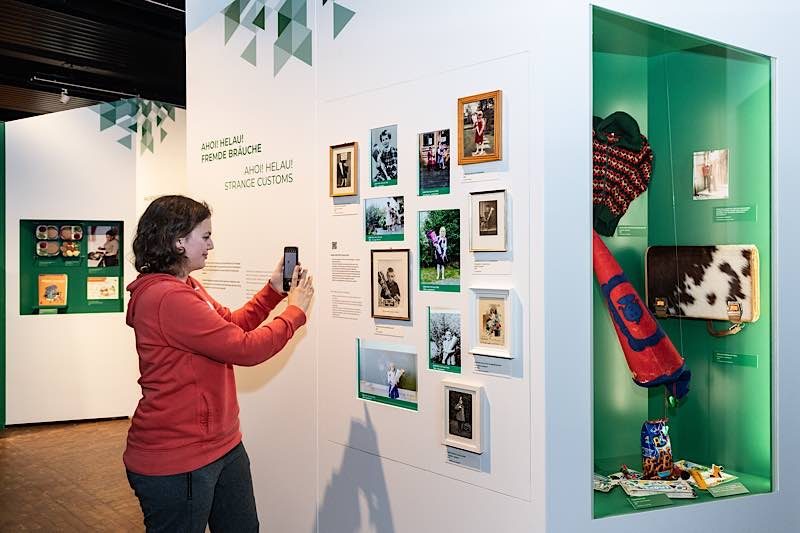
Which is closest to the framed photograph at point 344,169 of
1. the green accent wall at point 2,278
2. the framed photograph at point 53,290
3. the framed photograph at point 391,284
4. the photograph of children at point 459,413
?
the framed photograph at point 391,284

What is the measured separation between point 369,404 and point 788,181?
6.40 feet

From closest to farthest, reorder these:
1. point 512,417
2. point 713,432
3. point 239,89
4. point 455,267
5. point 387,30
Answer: point 512,417, point 455,267, point 387,30, point 713,432, point 239,89

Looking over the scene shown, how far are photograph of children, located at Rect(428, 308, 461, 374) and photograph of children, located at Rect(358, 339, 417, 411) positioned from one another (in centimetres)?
11

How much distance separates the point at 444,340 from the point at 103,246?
606cm

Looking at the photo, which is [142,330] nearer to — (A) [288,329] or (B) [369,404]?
(A) [288,329]

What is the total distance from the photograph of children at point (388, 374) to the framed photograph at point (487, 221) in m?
0.54

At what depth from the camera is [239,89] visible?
3641 mm

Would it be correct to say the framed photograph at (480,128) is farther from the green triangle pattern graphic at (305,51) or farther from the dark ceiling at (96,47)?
the dark ceiling at (96,47)

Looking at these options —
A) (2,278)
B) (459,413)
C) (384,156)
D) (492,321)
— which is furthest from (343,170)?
(2,278)

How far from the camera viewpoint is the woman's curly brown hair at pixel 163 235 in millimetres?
2514

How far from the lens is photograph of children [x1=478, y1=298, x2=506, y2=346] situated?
2328mm

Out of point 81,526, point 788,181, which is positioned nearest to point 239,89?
point 788,181

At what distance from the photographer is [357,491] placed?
9.62 ft

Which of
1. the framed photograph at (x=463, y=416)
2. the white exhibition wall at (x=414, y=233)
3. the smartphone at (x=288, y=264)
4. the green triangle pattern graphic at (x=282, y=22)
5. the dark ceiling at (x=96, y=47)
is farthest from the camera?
the dark ceiling at (x=96, y=47)
